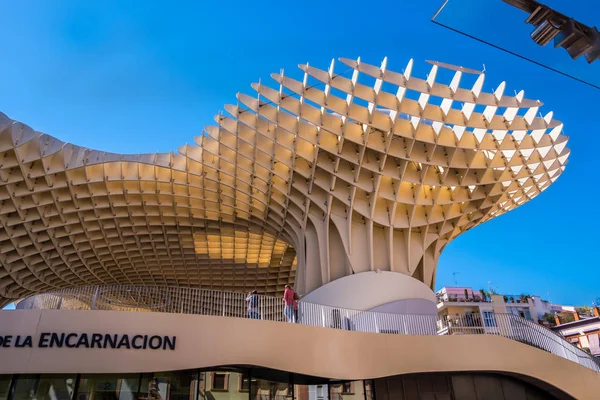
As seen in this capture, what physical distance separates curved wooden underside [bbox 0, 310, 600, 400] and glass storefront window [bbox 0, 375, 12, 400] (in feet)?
1.44

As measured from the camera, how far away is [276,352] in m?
17.0

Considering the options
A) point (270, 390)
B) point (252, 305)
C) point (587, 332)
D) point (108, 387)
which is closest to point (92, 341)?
point (108, 387)

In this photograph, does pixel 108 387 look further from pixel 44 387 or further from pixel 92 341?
pixel 44 387

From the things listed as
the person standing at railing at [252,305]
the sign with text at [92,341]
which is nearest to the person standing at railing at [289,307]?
the person standing at railing at [252,305]

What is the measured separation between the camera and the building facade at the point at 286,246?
16.1 meters

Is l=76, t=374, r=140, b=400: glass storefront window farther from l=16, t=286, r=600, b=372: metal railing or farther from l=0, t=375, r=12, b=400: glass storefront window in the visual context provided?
l=16, t=286, r=600, b=372: metal railing

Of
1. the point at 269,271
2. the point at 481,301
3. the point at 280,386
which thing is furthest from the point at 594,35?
the point at 481,301

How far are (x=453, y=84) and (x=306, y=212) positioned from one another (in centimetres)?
1321

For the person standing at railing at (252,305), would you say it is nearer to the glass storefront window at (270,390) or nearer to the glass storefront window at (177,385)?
the glass storefront window at (270,390)

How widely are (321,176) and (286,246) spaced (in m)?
18.9

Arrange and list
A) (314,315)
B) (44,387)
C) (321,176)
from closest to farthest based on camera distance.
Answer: (44,387) < (314,315) < (321,176)

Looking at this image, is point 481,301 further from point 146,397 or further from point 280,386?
point 146,397

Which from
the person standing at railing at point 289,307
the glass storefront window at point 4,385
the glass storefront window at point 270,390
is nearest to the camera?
the glass storefront window at point 4,385

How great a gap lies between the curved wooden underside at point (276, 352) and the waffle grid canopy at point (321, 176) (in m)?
10.6
